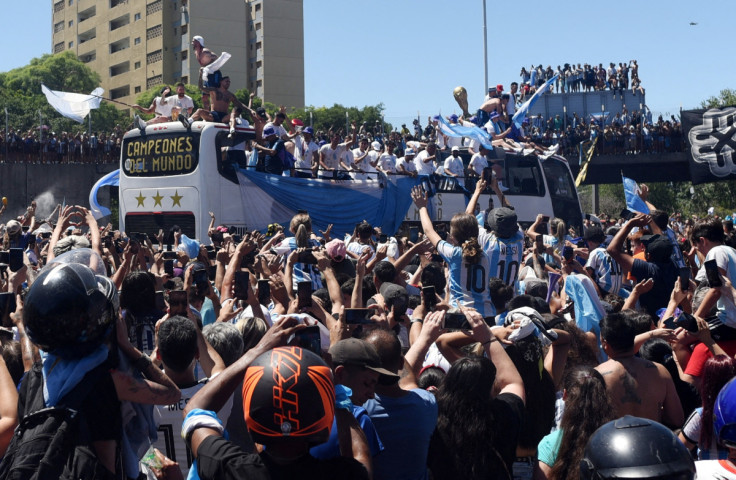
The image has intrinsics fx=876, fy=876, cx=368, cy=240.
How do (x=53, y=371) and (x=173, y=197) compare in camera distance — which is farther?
(x=173, y=197)

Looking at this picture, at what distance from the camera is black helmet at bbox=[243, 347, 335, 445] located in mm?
2209

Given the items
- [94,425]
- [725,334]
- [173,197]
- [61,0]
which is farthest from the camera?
[61,0]

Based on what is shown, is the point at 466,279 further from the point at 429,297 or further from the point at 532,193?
the point at 532,193

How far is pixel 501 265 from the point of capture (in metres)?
6.51

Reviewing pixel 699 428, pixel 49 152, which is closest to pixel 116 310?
pixel 699 428

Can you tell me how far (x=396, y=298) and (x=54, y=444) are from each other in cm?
262

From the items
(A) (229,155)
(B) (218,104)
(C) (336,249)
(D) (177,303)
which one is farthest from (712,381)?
(B) (218,104)

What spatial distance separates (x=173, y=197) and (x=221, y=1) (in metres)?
62.7

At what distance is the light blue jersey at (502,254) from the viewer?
6477 mm

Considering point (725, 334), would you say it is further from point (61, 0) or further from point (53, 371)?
point (61, 0)

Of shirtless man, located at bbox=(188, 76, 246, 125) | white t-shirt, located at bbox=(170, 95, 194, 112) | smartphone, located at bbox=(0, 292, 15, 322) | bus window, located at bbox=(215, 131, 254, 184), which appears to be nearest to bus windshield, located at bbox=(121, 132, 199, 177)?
bus window, located at bbox=(215, 131, 254, 184)

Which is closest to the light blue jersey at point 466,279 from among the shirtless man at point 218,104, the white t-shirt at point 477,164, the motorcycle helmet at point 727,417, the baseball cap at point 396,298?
the baseball cap at point 396,298

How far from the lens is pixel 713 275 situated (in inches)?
194

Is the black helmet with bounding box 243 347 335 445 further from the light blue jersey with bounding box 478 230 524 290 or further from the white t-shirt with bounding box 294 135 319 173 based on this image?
the white t-shirt with bounding box 294 135 319 173
